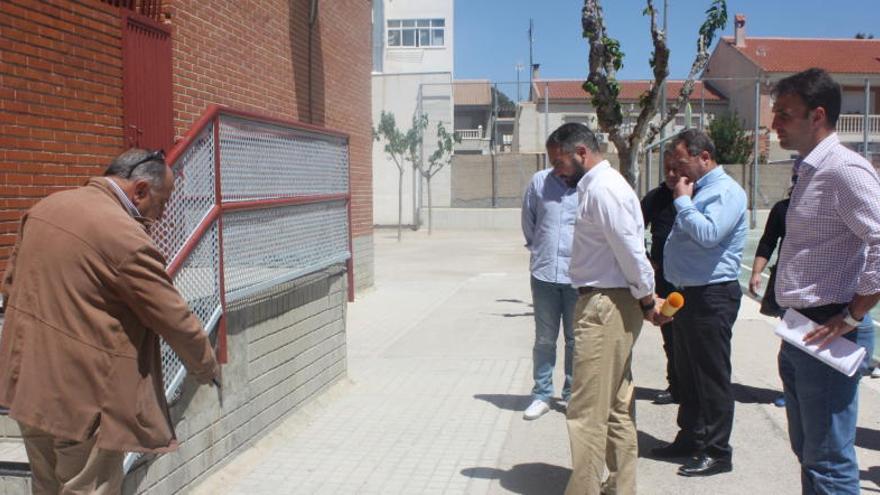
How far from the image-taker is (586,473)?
4125 mm

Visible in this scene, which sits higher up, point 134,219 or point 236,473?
point 134,219

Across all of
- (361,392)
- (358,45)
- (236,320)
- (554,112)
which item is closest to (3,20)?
(236,320)

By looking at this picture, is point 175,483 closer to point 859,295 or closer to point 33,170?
point 33,170

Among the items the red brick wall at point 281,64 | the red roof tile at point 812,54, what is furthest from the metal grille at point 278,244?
the red roof tile at point 812,54

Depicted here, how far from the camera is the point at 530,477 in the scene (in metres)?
5.02

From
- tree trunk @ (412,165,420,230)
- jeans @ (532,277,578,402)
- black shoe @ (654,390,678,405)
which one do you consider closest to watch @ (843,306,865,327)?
jeans @ (532,277,578,402)

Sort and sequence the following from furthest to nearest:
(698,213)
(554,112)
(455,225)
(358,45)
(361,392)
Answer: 1. (554,112)
2. (455,225)
3. (358,45)
4. (361,392)
5. (698,213)

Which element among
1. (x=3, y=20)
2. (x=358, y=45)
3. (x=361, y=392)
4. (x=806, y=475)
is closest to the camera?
(x=806, y=475)

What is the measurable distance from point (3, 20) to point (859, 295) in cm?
516

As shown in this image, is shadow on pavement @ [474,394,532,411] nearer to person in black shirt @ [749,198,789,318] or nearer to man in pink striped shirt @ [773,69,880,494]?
person in black shirt @ [749,198,789,318]

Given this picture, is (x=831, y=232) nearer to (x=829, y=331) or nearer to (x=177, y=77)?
(x=829, y=331)

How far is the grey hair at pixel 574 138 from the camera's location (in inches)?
179

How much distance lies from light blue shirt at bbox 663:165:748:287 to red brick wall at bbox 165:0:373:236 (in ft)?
16.8

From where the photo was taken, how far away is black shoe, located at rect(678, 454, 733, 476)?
16.2 feet
